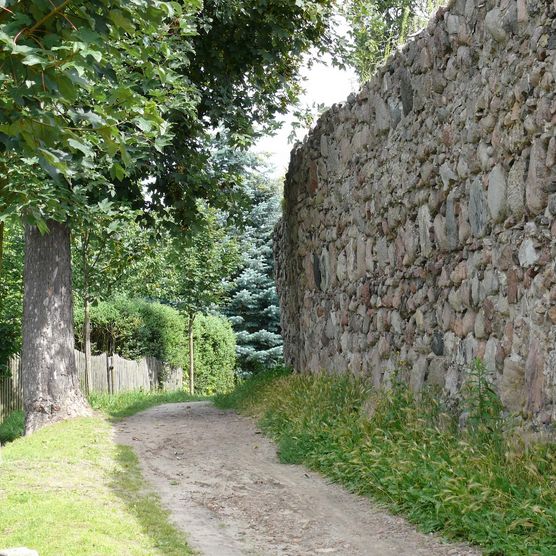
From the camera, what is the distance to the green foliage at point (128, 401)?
43.3ft

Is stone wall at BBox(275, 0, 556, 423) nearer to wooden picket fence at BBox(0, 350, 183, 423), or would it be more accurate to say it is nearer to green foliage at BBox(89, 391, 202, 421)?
green foliage at BBox(89, 391, 202, 421)

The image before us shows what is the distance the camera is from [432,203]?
24.3 feet

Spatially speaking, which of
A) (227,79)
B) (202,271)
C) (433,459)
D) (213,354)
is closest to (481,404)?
(433,459)

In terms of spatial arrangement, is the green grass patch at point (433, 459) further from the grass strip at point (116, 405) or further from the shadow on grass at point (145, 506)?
the grass strip at point (116, 405)

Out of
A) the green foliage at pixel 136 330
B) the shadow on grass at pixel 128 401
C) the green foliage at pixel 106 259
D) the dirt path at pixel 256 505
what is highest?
the green foliage at pixel 106 259

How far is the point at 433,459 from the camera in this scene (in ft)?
19.4

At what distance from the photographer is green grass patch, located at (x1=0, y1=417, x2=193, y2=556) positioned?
5020 mm

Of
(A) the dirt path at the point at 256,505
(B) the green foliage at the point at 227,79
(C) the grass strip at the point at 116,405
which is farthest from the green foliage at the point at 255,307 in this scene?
(A) the dirt path at the point at 256,505

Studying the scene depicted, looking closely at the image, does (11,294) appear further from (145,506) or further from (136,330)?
(145,506)

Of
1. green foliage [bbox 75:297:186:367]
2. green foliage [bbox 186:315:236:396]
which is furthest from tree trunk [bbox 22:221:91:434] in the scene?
green foliage [bbox 186:315:236:396]

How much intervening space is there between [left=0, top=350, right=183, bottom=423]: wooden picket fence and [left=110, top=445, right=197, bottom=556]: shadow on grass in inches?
337

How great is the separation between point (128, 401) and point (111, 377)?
302 centimetres

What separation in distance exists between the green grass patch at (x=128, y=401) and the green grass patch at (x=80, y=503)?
3.68 meters

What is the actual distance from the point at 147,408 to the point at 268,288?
1211 cm
